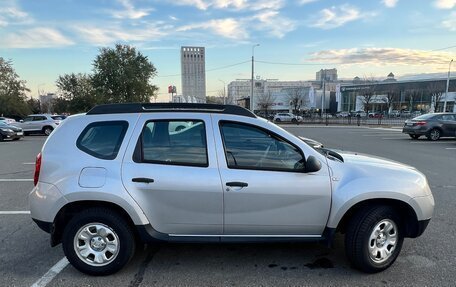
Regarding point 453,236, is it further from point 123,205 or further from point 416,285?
point 123,205

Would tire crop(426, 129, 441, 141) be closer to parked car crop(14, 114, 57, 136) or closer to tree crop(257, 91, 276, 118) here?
parked car crop(14, 114, 57, 136)

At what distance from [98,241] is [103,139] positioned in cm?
104

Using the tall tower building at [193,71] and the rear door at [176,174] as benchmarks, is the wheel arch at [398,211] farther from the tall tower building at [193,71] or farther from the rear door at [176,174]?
the tall tower building at [193,71]

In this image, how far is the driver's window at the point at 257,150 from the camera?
318cm

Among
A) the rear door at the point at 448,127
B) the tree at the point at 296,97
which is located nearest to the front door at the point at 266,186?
the rear door at the point at 448,127

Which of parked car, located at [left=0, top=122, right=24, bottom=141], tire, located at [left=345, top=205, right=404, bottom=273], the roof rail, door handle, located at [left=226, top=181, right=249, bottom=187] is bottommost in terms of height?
parked car, located at [left=0, top=122, right=24, bottom=141]

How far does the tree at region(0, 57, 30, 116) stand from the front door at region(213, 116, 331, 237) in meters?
59.8

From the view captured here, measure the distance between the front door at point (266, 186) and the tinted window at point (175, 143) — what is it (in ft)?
0.63

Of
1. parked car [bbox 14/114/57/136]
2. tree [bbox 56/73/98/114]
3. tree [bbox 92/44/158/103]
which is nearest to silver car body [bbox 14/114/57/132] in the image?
parked car [bbox 14/114/57/136]

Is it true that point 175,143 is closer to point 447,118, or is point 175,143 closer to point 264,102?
point 447,118

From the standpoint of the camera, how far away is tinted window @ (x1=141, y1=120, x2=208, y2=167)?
3172 millimetres

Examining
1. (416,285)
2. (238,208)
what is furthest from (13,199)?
(416,285)

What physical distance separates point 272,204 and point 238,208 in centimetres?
34

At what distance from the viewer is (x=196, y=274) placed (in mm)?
3248
